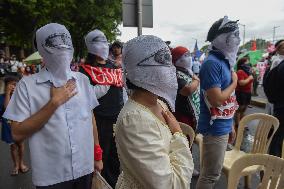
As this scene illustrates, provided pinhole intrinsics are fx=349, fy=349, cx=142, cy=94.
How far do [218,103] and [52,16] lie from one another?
19924 mm

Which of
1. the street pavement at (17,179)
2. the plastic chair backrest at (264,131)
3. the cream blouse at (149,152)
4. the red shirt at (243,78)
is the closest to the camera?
the cream blouse at (149,152)

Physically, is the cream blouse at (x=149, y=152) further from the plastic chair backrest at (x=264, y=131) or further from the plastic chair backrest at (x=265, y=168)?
the plastic chair backrest at (x=264, y=131)

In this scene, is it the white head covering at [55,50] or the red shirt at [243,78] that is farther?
the red shirt at [243,78]

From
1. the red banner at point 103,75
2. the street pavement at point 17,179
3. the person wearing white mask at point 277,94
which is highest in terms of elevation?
the red banner at point 103,75

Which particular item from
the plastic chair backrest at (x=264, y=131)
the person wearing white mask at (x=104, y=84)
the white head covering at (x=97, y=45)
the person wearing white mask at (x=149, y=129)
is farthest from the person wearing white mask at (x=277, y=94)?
the person wearing white mask at (x=149, y=129)

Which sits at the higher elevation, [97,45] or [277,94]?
[97,45]

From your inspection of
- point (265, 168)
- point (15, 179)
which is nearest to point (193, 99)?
point (265, 168)

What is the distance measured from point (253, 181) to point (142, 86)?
3.36m

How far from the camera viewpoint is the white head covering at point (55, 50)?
2076 mm

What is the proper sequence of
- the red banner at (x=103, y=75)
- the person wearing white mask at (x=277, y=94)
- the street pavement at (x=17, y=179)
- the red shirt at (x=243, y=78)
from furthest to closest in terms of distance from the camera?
the red shirt at (x=243, y=78) → the street pavement at (x=17, y=179) → the person wearing white mask at (x=277, y=94) → the red banner at (x=103, y=75)

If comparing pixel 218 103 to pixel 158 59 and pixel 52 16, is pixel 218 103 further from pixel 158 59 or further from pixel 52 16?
pixel 52 16

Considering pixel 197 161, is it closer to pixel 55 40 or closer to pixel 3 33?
pixel 55 40

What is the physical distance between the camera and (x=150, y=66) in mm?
1520

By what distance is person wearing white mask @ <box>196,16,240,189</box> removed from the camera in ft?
9.27
